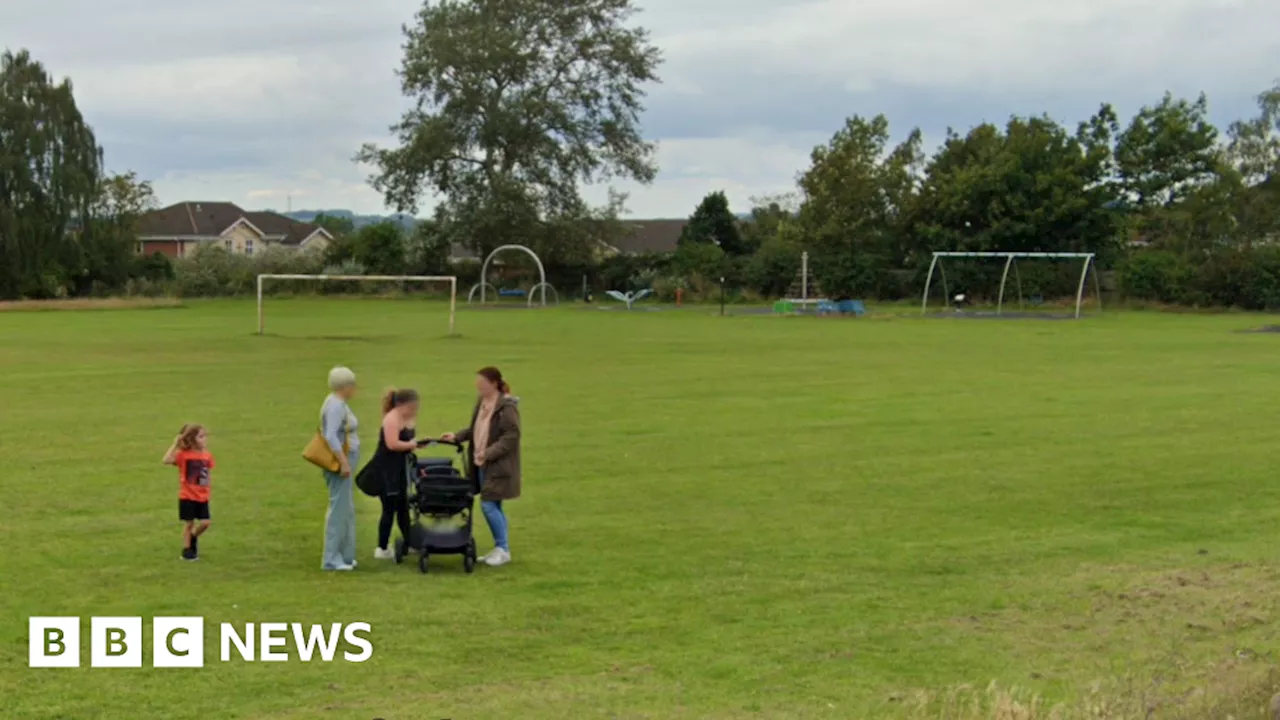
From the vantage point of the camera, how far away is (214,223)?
407 ft

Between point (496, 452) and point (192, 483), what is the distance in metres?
2.30

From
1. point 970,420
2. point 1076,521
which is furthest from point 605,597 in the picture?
point 970,420

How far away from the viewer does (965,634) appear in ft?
27.4

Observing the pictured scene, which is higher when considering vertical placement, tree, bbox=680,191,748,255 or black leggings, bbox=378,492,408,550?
tree, bbox=680,191,748,255

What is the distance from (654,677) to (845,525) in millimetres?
4440

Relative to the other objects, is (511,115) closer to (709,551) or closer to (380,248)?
(380,248)

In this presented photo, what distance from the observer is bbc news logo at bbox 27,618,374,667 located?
7641mm

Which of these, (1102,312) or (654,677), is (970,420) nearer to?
(654,677)

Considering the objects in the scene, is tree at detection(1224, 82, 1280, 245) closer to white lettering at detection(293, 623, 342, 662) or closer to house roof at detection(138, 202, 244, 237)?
white lettering at detection(293, 623, 342, 662)

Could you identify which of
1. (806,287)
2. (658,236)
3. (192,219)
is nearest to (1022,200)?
(806,287)

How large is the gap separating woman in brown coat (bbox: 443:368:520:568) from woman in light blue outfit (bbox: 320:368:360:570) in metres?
0.73

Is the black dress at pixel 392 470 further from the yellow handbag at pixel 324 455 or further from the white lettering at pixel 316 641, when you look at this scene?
the white lettering at pixel 316 641

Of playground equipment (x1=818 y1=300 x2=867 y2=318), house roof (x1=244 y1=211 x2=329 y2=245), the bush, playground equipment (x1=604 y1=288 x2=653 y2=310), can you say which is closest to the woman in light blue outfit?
playground equipment (x1=818 y1=300 x2=867 y2=318)

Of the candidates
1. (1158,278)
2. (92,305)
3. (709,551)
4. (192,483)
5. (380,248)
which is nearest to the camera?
(192,483)
